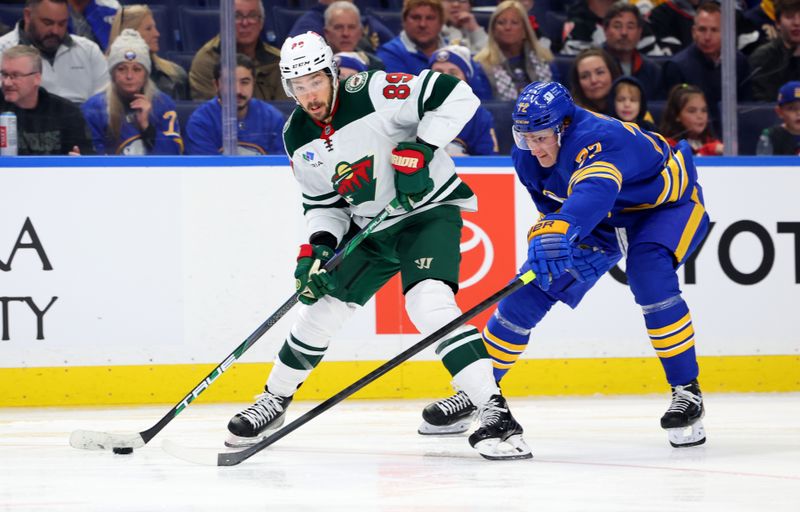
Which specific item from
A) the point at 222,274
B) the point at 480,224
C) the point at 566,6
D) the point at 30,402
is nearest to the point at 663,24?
the point at 566,6

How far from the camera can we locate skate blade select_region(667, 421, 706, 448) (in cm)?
384

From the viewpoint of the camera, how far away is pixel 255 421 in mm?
3865

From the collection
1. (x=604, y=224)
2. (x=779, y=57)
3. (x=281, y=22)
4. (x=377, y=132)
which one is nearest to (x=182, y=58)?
(x=281, y=22)

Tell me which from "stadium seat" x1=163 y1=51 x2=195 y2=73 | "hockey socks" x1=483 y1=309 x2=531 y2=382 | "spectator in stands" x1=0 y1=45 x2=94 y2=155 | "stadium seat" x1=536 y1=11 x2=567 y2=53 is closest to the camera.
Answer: "hockey socks" x1=483 y1=309 x2=531 y2=382

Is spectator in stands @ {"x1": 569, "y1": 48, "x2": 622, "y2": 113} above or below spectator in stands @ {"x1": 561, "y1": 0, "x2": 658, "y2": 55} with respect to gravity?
below

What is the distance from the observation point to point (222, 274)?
5.16 metres

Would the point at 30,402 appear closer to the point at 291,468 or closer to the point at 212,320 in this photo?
the point at 212,320

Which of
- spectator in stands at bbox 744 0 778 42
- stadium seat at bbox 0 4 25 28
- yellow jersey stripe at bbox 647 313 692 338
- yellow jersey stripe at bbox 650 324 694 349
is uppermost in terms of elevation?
stadium seat at bbox 0 4 25 28

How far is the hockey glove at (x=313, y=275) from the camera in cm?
369

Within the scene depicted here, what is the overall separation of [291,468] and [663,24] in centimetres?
320

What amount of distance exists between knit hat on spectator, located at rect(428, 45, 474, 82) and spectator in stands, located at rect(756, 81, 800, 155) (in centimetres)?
129

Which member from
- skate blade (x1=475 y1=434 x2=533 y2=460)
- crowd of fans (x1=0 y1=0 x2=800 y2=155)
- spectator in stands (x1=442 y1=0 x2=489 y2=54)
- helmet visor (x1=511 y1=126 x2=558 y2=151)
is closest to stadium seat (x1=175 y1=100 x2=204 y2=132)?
crowd of fans (x1=0 y1=0 x2=800 y2=155)

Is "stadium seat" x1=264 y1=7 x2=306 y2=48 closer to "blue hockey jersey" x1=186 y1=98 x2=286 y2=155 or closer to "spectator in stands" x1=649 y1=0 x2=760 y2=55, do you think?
"blue hockey jersey" x1=186 y1=98 x2=286 y2=155

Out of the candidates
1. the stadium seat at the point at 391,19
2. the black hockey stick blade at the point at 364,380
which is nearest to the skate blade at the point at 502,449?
the black hockey stick blade at the point at 364,380
